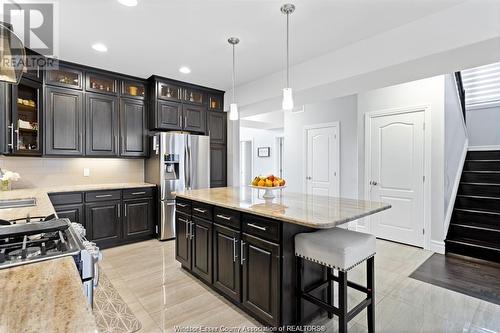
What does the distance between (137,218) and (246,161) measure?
219 inches

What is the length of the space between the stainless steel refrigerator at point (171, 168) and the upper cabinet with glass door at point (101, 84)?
937mm

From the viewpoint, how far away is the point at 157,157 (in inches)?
162

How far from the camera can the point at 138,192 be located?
4.01m

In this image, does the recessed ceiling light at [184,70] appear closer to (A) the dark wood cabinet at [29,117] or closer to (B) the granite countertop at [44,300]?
(A) the dark wood cabinet at [29,117]

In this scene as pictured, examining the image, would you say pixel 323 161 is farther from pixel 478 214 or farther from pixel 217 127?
pixel 478 214

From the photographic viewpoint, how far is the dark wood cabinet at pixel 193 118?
14.8 ft

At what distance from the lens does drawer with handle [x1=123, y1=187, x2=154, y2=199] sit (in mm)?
3891

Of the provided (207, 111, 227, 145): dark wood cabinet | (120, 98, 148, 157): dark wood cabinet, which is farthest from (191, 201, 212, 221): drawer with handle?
(207, 111, 227, 145): dark wood cabinet

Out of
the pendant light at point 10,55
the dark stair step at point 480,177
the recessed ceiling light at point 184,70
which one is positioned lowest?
the dark stair step at point 480,177

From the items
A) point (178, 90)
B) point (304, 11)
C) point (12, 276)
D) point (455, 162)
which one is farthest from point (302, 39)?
point (455, 162)

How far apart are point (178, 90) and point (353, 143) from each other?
10.7 ft

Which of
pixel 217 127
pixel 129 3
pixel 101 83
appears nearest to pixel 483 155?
pixel 217 127

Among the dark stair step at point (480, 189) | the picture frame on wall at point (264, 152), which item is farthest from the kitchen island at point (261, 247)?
the picture frame on wall at point (264, 152)

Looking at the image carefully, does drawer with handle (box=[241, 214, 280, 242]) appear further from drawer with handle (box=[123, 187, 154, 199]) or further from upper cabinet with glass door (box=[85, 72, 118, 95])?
upper cabinet with glass door (box=[85, 72, 118, 95])
